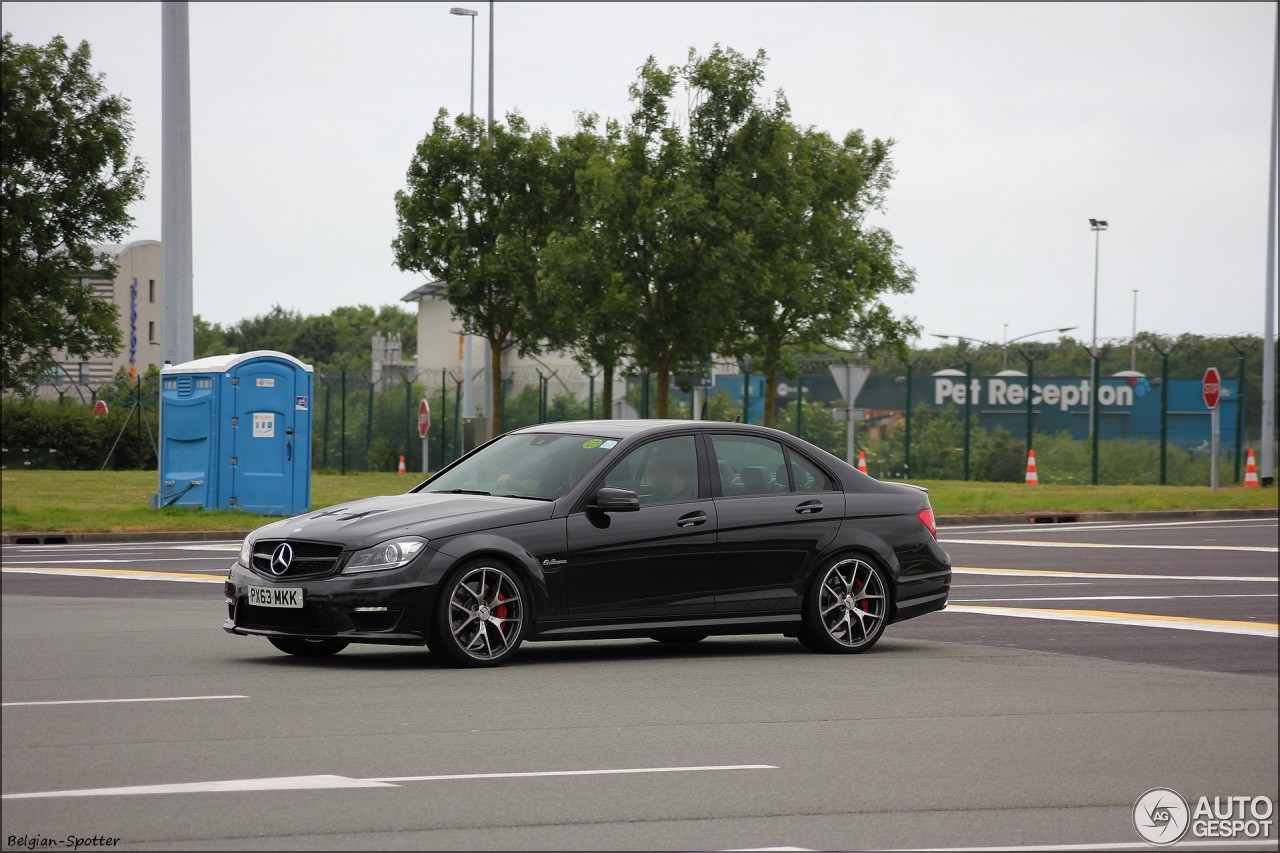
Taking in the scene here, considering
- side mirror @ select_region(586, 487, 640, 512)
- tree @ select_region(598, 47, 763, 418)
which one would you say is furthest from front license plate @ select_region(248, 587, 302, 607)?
tree @ select_region(598, 47, 763, 418)

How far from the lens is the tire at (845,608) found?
480 inches

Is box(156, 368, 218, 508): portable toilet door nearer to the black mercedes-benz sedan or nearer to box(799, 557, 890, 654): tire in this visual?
the black mercedes-benz sedan

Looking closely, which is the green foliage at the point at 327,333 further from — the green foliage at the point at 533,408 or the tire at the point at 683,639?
the tire at the point at 683,639

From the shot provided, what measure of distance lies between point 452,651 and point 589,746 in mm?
2720

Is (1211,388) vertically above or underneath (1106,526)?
above

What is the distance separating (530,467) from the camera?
11844mm

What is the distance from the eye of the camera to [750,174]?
36.8m

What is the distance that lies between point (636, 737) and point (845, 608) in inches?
158

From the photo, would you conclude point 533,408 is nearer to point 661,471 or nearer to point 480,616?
point 661,471

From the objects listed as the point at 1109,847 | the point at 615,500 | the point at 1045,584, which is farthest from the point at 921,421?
the point at 1109,847

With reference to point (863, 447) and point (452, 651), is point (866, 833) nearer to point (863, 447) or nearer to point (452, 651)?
point (452, 651)

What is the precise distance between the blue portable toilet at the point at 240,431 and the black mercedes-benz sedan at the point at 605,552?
15314 mm

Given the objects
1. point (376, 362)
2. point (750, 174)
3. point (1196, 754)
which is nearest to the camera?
point (1196, 754)

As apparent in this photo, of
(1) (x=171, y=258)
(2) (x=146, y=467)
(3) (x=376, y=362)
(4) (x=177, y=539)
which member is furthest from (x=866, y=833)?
(3) (x=376, y=362)
